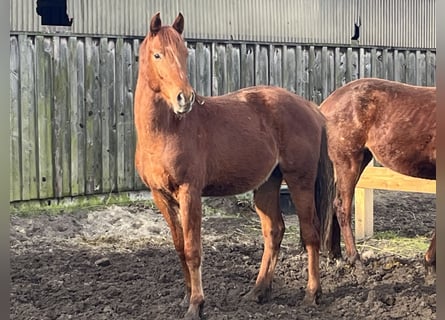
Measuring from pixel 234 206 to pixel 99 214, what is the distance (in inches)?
60.2

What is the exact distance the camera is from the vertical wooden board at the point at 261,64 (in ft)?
23.3

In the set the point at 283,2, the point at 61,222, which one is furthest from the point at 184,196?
the point at 283,2

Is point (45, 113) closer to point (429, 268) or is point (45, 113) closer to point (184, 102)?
point (184, 102)

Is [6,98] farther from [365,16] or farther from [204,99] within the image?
[365,16]

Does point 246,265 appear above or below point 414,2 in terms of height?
below

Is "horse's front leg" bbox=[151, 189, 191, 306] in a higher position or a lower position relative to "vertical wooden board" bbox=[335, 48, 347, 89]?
lower

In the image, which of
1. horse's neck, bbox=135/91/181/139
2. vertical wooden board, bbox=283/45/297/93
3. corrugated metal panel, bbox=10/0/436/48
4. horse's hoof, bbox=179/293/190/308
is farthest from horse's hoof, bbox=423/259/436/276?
vertical wooden board, bbox=283/45/297/93

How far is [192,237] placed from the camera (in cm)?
336

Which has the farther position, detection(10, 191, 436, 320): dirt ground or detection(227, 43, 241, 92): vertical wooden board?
detection(227, 43, 241, 92): vertical wooden board

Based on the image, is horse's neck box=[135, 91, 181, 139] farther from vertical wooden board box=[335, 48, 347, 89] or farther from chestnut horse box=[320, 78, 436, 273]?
vertical wooden board box=[335, 48, 347, 89]

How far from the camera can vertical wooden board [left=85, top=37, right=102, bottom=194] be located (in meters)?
6.57

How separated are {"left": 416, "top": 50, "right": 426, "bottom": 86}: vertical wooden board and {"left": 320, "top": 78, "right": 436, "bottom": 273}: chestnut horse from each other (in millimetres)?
2537

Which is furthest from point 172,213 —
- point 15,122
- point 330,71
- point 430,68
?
point 430,68

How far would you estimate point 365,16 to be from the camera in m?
6.33
